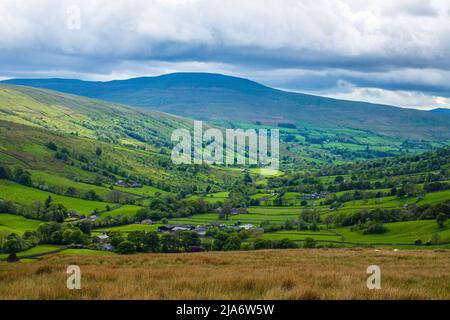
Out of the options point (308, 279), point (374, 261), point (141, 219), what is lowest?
point (141, 219)

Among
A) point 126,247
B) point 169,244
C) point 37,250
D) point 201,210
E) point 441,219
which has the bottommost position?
point 201,210

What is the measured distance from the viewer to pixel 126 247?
2813 inches

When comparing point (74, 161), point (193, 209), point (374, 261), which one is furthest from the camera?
point (74, 161)

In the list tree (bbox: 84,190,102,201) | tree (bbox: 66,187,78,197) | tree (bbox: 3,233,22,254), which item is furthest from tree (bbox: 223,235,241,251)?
tree (bbox: 66,187,78,197)

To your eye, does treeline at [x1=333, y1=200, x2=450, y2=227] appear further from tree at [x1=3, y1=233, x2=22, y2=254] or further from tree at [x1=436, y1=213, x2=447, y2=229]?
tree at [x1=3, y1=233, x2=22, y2=254]

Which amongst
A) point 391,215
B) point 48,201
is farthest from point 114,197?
point 391,215

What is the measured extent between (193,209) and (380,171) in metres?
96.7

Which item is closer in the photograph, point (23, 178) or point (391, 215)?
point (391, 215)

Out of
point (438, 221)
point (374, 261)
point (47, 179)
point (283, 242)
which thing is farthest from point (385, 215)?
point (47, 179)

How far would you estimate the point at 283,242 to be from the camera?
76750mm

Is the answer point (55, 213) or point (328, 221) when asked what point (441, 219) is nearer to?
point (328, 221)

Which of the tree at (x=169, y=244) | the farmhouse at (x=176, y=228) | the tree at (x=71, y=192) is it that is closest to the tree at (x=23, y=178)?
the tree at (x=71, y=192)

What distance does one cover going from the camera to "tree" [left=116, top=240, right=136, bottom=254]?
230 ft
